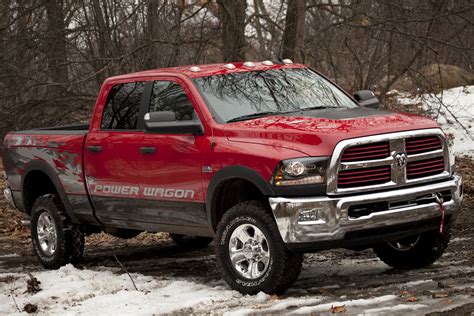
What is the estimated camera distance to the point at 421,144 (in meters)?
7.16

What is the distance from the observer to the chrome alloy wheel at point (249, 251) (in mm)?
7008

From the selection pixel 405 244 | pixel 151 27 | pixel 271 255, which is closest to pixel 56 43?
pixel 151 27

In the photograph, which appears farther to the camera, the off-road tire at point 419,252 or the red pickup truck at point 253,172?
the off-road tire at point 419,252

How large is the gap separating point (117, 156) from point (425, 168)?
2881mm

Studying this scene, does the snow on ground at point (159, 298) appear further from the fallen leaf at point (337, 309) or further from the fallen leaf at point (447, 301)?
the fallen leaf at point (447, 301)

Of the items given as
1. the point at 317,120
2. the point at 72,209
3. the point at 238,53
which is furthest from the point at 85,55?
the point at 317,120

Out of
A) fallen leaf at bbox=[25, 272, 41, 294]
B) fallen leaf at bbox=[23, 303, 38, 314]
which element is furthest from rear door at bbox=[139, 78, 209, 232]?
fallen leaf at bbox=[23, 303, 38, 314]

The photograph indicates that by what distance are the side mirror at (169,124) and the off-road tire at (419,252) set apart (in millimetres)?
1964

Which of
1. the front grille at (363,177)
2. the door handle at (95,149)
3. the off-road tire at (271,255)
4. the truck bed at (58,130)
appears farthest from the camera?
the truck bed at (58,130)

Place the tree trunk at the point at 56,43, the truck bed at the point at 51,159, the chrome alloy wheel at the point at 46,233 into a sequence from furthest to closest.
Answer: the tree trunk at the point at 56,43 < the chrome alloy wheel at the point at 46,233 < the truck bed at the point at 51,159

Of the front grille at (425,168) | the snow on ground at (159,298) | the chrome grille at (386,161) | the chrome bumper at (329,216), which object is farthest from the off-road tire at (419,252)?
the chrome bumper at (329,216)

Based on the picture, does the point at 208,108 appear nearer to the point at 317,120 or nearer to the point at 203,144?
the point at 203,144

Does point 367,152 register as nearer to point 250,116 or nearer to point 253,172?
point 253,172

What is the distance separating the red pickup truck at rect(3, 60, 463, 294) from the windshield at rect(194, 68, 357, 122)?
15mm
